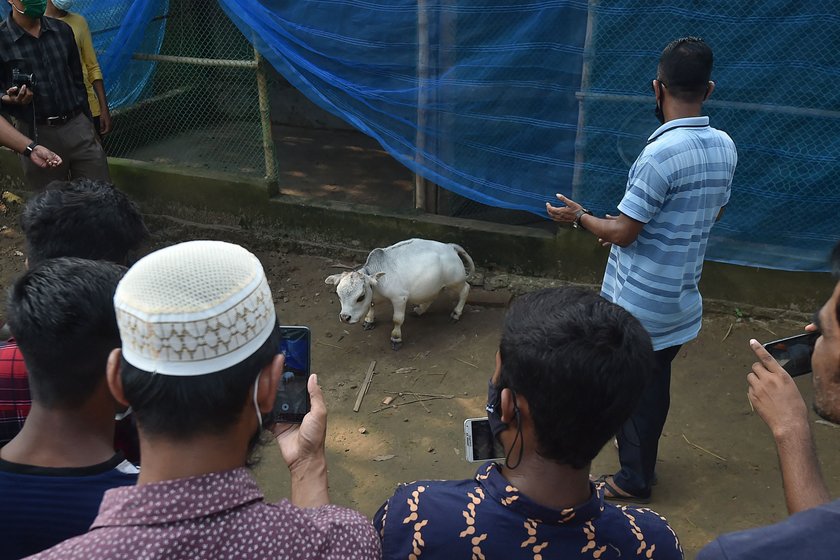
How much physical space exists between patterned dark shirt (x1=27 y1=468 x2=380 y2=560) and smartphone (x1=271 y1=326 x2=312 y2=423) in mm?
816

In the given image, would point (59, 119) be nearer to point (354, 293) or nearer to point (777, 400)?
point (354, 293)

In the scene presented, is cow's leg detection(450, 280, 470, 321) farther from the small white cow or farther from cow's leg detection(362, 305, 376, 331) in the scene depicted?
cow's leg detection(362, 305, 376, 331)

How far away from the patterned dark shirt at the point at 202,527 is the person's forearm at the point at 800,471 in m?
1.18

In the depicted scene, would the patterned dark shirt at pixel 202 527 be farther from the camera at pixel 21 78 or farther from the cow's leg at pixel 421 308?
the camera at pixel 21 78

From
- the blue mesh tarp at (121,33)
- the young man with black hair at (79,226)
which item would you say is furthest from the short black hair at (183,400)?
the blue mesh tarp at (121,33)

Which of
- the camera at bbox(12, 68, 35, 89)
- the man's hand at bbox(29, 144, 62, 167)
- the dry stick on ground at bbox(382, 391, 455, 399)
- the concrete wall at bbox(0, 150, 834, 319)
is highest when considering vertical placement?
the camera at bbox(12, 68, 35, 89)

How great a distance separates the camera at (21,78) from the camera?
5.20 metres

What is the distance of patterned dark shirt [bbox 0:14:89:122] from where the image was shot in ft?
17.3

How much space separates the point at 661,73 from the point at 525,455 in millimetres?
2179

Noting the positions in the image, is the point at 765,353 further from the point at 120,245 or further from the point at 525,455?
the point at 120,245

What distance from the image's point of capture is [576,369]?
1.58 m

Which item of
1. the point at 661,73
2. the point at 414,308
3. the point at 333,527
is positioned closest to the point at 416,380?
the point at 414,308

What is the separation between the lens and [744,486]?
406 centimetres

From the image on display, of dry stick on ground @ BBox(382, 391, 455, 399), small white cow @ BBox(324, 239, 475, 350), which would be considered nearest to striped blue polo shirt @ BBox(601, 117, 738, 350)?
dry stick on ground @ BBox(382, 391, 455, 399)
